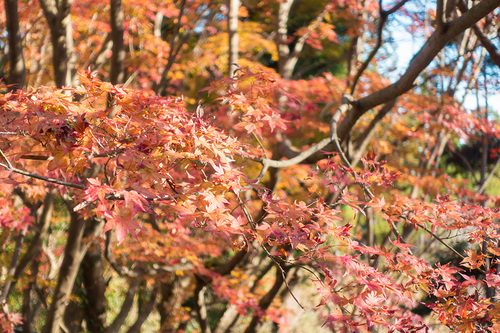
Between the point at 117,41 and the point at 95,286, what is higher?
the point at 117,41

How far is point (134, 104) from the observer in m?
2.09

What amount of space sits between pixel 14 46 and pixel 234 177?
2.56m

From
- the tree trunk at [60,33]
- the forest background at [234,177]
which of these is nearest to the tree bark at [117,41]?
the forest background at [234,177]

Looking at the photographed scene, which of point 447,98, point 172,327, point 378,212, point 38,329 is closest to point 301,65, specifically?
point 447,98

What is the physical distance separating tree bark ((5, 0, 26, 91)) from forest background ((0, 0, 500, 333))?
0.5 inches

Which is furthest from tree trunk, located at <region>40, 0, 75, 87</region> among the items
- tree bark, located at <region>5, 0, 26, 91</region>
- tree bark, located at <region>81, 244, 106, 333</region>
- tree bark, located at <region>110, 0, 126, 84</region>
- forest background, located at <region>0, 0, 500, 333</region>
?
tree bark, located at <region>81, 244, 106, 333</region>

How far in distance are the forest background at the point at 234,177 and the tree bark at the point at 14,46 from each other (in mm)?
13

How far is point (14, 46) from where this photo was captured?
3373mm

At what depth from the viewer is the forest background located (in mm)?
1850

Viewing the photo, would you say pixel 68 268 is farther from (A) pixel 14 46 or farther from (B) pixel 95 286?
(A) pixel 14 46

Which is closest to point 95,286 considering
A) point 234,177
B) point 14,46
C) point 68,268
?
point 68,268

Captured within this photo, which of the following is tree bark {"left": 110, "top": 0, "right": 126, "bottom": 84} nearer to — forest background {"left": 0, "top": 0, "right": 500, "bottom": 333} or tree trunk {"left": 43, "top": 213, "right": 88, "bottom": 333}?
forest background {"left": 0, "top": 0, "right": 500, "bottom": 333}

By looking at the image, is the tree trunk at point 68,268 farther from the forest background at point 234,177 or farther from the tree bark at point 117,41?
the tree bark at point 117,41

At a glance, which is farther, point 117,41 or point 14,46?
point 117,41
